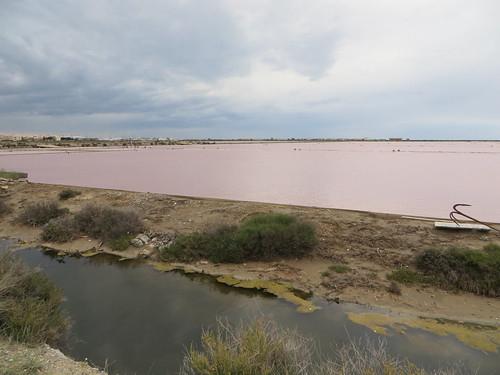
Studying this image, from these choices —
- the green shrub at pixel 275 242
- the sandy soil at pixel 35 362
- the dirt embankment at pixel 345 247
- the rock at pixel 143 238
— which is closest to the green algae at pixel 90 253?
the dirt embankment at pixel 345 247

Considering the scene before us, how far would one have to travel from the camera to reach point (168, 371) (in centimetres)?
473

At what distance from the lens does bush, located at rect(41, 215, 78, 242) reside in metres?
10.3

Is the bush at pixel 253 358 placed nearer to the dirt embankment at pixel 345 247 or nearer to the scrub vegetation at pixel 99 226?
the dirt embankment at pixel 345 247

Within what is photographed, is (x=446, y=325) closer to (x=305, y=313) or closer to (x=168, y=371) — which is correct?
(x=305, y=313)

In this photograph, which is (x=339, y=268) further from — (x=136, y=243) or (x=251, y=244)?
(x=136, y=243)

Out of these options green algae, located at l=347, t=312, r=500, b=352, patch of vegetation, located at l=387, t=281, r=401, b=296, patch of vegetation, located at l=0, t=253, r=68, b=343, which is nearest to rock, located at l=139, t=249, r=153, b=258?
patch of vegetation, located at l=0, t=253, r=68, b=343

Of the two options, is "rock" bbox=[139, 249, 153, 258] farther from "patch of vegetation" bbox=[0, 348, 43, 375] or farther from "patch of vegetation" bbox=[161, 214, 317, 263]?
"patch of vegetation" bbox=[0, 348, 43, 375]

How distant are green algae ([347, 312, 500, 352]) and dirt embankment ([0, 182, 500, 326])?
0.25 m

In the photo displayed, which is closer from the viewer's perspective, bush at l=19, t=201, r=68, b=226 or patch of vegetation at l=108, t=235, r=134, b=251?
patch of vegetation at l=108, t=235, r=134, b=251

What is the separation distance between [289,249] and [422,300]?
330cm

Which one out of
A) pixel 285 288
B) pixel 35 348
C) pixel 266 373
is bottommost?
pixel 285 288

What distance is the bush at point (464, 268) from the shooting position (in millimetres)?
6762

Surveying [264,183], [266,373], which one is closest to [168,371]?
[266,373]

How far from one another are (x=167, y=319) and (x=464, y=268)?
6.46 metres
